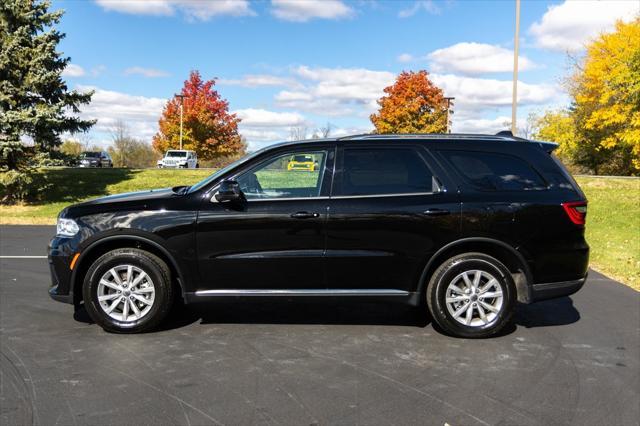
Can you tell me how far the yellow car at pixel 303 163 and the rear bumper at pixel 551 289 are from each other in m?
2.35

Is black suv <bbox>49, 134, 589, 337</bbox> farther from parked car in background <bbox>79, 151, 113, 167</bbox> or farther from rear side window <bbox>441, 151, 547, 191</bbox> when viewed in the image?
parked car in background <bbox>79, 151, 113, 167</bbox>

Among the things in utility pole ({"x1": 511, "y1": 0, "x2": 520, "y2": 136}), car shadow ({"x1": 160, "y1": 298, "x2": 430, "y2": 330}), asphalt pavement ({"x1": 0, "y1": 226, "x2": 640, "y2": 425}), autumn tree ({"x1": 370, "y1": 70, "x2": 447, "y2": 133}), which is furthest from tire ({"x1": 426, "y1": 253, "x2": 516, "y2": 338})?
autumn tree ({"x1": 370, "y1": 70, "x2": 447, "y2": 133})

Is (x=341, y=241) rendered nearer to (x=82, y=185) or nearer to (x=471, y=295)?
(x=471, y=295)

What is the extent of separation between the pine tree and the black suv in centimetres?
1320

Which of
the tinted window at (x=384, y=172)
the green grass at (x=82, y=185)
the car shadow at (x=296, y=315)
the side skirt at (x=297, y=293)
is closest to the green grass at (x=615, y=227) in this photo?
the car shadow at (x=296, y=315)

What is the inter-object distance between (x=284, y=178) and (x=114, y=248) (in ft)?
5.74

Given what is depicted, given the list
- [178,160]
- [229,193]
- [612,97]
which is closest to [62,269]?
[229,193]

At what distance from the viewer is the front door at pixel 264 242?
4.80m

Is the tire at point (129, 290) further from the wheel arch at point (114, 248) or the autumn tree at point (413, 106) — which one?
the autumn tree at point (413, 106)

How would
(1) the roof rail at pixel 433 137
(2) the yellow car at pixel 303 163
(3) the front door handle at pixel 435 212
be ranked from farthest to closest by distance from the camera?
1. (1) the roof rail at pixel 433 137
2. (2) the yellow car at pixel 303 163
3. (3) the front door handle at pixel 435 212

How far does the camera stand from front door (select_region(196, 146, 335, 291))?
15.8 ft

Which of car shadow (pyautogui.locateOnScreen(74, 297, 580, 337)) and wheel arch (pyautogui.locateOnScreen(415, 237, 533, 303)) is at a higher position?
wheel arch (pyautogui.locateOnScreen(415, 237, 533, 303))

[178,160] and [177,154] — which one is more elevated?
[177,154]

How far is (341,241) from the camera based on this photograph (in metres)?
4.82
